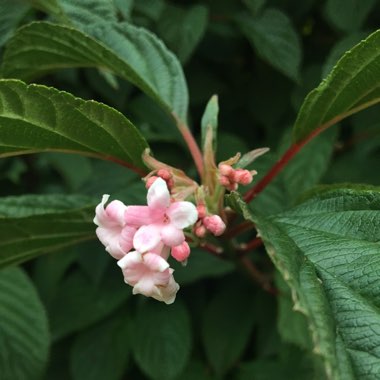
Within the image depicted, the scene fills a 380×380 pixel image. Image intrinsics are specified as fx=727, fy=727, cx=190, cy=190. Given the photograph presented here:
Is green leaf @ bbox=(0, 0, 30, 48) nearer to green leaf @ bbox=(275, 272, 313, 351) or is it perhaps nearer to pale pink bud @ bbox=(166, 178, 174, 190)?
pale pink bud @ bbox=(166, 178, 174, 190)

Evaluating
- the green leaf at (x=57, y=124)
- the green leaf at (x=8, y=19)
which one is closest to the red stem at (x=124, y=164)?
the green leaf at (x=57, y=124)

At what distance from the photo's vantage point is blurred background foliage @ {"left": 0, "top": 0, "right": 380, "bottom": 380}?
1.10 m

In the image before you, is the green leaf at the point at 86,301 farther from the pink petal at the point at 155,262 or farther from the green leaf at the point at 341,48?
the pink petal at the point at 155,262

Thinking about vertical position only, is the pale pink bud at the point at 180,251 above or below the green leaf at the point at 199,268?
above

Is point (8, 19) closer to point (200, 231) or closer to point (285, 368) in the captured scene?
point (200, 231)

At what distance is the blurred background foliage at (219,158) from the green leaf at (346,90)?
0.29 meters

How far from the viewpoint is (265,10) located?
1.17m

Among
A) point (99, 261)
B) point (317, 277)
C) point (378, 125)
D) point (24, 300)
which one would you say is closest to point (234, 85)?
point (378, 125)

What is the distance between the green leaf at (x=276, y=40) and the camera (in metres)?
1.11

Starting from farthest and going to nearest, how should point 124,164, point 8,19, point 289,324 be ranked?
point 289,324, point 8,19, point 124,164

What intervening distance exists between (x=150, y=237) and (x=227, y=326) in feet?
2.05

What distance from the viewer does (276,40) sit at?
1.13 m

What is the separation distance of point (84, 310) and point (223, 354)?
238mm

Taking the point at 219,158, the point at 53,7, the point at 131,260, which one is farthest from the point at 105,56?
the point at 219,158
